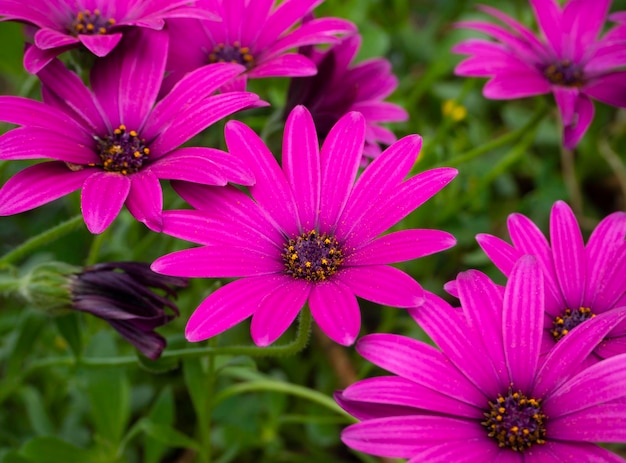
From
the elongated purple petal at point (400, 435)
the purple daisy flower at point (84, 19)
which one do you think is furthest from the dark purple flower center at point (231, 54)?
the elongated purple petal at point (400, 435)

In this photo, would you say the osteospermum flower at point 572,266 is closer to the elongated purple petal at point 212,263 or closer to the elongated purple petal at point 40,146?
the elongated purple petal at point 212,263

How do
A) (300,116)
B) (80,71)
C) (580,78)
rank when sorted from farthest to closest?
(580,78), (80,71), (300,116)

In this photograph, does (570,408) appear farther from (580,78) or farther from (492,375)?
(580,78)

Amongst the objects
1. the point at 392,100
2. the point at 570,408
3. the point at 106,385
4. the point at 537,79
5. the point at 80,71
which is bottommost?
the point at 570,408

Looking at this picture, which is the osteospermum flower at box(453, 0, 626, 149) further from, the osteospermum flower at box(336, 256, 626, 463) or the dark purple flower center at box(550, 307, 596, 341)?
the osteospermum flower at box(336, 256, 626, 463)

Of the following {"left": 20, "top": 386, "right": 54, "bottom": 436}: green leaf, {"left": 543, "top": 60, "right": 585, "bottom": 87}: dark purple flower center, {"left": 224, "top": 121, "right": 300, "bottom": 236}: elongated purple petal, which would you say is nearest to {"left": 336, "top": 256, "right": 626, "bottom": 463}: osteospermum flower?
{"left": 224, "top": 121, "right": 300, "bottom": 236}: elongated purple petal

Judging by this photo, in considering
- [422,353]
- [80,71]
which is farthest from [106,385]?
[422,353]

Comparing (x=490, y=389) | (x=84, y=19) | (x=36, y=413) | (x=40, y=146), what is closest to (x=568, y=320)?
(x=490, y=389)
